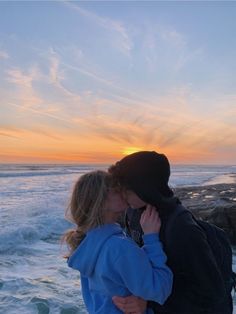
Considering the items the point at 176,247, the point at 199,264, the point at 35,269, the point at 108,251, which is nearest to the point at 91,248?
the point at 108,251

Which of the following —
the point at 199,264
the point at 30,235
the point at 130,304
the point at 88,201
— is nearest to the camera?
the point at 199,264

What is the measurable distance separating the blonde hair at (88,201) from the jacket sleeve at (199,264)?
0.51 m

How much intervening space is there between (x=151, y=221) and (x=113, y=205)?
10.1 inches

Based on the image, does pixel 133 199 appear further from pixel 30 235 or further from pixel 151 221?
pixel 30 235

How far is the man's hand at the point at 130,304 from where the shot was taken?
2.32 meters

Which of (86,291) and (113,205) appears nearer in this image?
(113,205)

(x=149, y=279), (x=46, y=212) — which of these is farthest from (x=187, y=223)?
(x=46, y=212)

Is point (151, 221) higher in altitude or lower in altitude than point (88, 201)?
lower

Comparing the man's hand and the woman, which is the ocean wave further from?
the man's hand

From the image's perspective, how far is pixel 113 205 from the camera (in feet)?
8.20

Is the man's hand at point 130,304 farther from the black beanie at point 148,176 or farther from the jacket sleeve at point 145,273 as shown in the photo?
the black beanie at point 148,176

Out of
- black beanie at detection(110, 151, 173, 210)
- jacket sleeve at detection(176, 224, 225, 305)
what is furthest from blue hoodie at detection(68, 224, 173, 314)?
black beanie at detection(110, 151, 173, 210)

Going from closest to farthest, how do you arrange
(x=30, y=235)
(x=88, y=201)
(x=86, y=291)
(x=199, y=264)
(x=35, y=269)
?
(x=199, y=264) < (x=88, y=201) < (x=86, y=291) < (x=35, y=269) < (x=30, y=235)

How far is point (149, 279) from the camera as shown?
7.32ft
